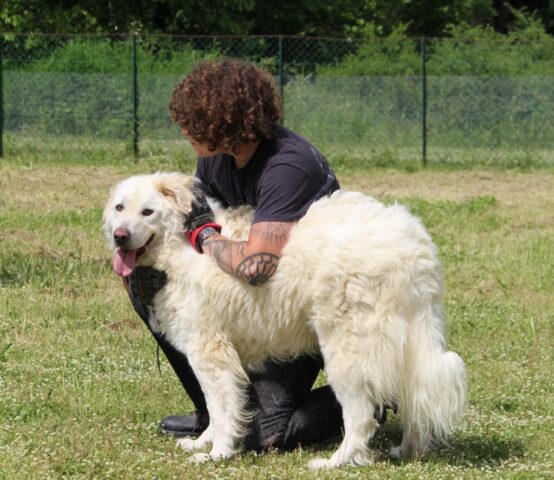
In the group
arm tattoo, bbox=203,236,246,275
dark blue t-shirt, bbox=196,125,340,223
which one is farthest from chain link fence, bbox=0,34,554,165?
arm tattoo, bbox=203,236,246,275

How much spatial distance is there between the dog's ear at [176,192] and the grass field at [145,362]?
3.49 ft

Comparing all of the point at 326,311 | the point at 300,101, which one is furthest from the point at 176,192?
the point at 300,101

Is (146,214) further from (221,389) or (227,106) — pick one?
(221,389)

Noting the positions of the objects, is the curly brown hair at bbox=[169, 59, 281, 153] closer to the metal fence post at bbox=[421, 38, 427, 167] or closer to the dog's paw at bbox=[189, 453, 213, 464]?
the dog's paw at bbox=[189, 453, 213, 464]

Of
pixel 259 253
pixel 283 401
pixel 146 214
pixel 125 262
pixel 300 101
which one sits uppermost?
pixel 146 214

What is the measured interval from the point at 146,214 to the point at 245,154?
1.67ft

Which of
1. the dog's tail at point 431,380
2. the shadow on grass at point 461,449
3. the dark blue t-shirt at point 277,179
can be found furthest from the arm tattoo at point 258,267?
the shadow on grass at point 461,449

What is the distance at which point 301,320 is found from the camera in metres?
4.77

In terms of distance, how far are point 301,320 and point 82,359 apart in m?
1.98

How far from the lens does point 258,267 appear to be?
466cm

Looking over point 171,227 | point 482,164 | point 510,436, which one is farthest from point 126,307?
point 482,164

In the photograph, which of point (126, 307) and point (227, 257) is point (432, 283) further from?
point (126, 307)

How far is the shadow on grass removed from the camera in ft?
15.8

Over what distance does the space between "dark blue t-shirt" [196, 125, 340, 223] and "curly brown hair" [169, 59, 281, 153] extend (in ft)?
0.35
